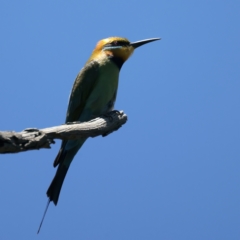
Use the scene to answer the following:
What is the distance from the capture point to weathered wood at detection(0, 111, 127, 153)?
2582mm

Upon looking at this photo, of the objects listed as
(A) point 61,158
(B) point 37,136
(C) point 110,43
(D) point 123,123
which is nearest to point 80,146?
(A) point 61,158

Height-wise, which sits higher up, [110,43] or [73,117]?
[110,43]

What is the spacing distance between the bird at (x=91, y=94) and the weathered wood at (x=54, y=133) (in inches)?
11.4

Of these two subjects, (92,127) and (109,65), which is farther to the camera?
(109,65)

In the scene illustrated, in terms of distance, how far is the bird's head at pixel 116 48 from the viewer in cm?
435

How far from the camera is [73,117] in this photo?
4133 mm

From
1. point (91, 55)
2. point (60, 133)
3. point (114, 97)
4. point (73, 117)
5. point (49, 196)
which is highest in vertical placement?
point (91, 55)

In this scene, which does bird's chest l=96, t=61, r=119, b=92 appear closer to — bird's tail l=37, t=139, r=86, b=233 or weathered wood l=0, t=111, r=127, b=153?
weathered wood l=0, t=111, r=127, b=153

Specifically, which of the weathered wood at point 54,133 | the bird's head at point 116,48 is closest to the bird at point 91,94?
the bird's head at point 116,48

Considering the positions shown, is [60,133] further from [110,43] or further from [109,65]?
[110,43]

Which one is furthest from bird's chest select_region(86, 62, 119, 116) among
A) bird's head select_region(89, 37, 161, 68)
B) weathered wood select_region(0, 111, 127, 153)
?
weathered wood select_region(0, 111, 127, 153)

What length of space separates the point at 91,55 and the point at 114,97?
0.53 metres

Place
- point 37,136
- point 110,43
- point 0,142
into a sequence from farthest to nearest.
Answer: point 110,43 < point 37,136 < point 0,142

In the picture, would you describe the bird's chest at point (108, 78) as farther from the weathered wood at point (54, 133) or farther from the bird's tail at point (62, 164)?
the bird's tail at point (62, 164)
